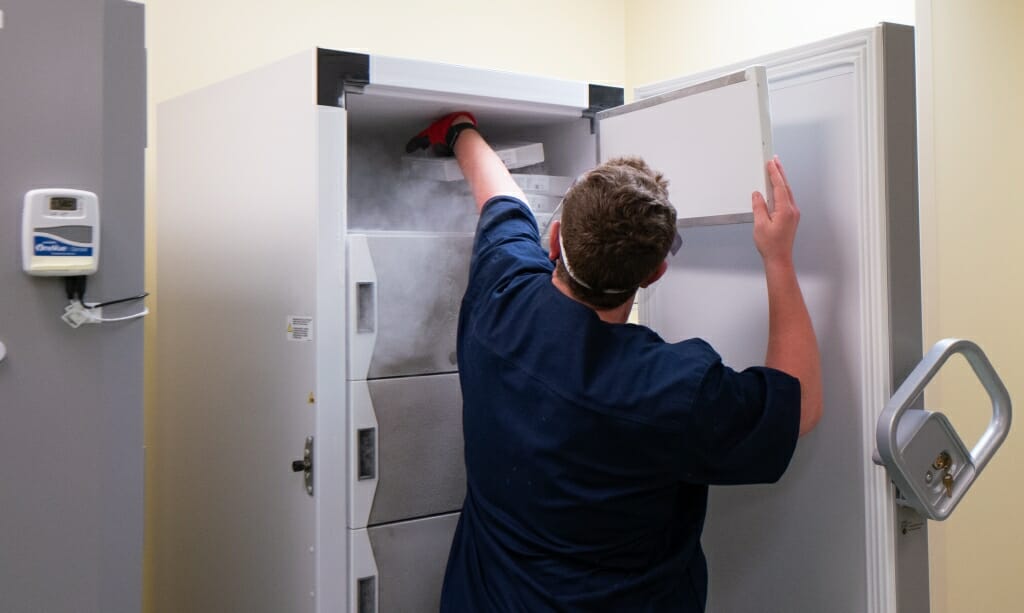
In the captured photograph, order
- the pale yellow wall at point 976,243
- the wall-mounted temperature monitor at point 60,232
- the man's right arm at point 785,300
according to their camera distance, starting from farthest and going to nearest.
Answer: the pale yellow wall at point 976,243
the man's right arm at point 785,300
the wall-mounted temperature monitor at point 60,232

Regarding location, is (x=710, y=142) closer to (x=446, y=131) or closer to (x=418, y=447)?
(x=446, y=131)

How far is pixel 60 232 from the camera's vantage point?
1.21 metres

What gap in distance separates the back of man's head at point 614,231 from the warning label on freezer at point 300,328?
→ 18.7 inches

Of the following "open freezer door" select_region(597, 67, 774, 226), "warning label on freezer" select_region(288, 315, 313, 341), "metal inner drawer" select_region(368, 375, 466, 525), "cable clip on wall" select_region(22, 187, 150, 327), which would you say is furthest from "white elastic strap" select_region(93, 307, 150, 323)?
"open freezer door" select_region(597, 67, 774, 226)

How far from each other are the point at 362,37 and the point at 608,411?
68.1 inches

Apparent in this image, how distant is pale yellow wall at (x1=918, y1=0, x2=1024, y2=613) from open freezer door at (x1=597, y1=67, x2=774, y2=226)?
1255mm

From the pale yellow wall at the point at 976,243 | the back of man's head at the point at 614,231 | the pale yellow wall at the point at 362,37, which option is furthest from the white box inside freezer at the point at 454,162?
the pale yellow wall at the point at 976,243

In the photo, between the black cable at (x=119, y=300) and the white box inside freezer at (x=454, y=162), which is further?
the white box inside freezer at (x=454, y=162)


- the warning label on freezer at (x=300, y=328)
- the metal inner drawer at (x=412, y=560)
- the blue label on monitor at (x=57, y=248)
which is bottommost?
the metal inner drawer at (x=412, y=560)

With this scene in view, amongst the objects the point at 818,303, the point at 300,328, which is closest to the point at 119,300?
the point at 300,328

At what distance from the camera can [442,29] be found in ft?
8.95

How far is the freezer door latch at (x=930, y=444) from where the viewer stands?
122 cm

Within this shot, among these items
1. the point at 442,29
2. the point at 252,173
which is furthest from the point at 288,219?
the point at 442,29

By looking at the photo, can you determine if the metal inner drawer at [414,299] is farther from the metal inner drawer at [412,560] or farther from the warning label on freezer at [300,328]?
the metal inner drawer at [412,560]
